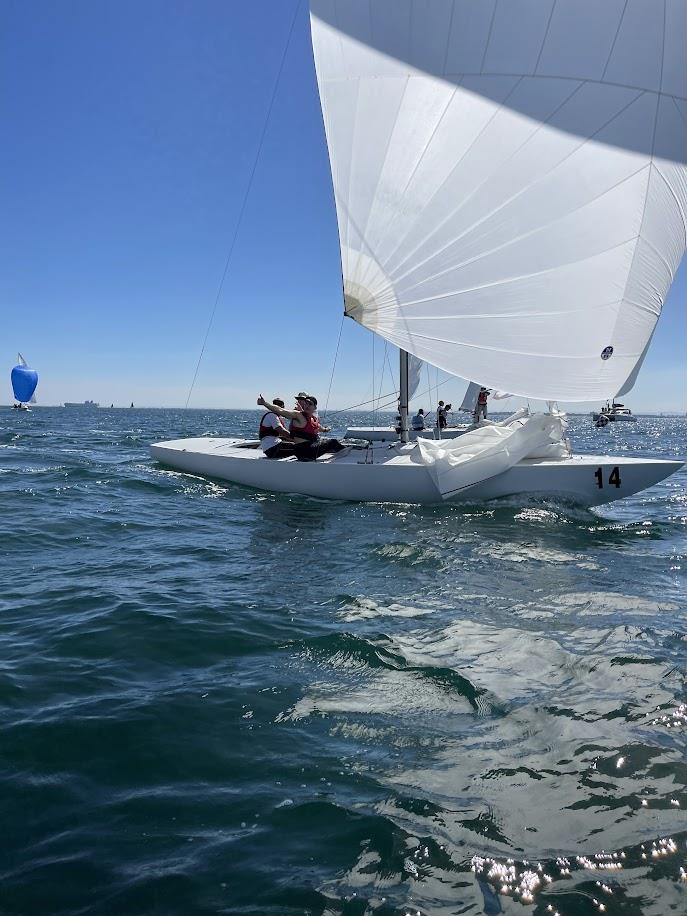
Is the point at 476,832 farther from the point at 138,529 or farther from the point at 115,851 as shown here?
the point at 138,529

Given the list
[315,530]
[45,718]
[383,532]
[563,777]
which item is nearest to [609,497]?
[383,532]

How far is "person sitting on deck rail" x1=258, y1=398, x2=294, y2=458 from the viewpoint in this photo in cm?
1080

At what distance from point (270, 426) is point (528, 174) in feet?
20.4

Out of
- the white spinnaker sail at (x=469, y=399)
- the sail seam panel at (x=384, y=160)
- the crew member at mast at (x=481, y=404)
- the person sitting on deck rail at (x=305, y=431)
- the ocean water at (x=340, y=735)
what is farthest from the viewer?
the white spinnaker sail at (x=469, y=399)

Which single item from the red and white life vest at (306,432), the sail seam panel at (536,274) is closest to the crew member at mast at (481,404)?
the red and white life vest at (306,432)

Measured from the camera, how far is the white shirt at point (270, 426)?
36.8 feet

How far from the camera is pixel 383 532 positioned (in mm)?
7777

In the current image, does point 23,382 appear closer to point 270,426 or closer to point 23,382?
point 23,382

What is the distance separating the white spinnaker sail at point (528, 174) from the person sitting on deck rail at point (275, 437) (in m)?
3.19

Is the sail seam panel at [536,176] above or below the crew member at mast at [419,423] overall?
above

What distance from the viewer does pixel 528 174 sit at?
833 centimetres

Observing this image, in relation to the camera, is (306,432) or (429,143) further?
(306,432)

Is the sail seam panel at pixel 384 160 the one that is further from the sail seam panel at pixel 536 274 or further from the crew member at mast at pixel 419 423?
the crew member at mast at pixel 419 423

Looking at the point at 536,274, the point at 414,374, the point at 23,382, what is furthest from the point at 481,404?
the point at 23,382
